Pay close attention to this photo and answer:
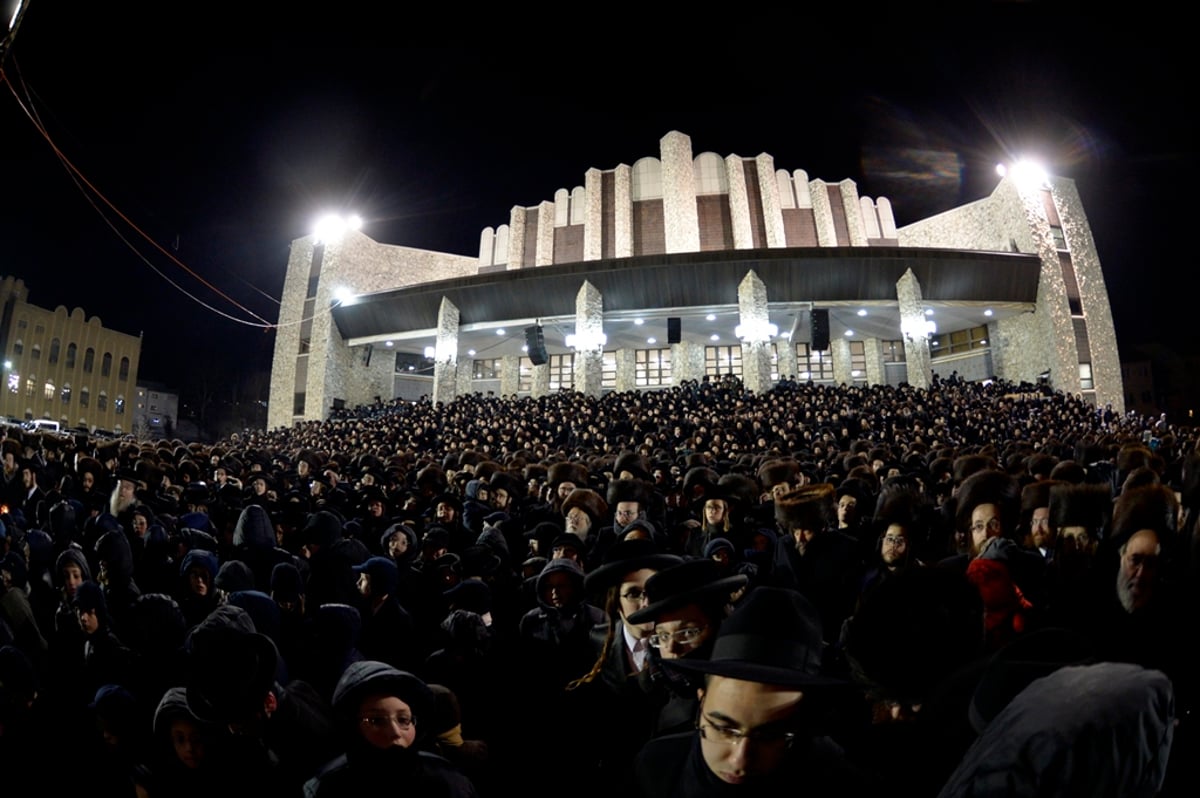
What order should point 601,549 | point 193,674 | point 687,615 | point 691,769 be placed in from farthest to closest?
1. point 601,549
2. point 193,674
3. point 687,615
4. point 691,769

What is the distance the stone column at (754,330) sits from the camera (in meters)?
25.7

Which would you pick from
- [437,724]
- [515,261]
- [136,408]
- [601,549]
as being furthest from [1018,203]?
[136,408]

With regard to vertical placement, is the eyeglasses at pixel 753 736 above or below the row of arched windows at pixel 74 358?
below

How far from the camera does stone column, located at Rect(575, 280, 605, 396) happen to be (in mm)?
27062

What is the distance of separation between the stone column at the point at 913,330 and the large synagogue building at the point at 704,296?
9 centimetres

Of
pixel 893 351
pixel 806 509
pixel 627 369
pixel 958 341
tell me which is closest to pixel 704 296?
pixel 627 369

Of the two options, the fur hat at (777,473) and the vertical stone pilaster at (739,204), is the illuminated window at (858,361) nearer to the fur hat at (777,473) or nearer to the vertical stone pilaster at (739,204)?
the vertical stone pilaster at (739,204)

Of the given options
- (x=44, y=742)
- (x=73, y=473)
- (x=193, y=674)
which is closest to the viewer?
(x=193, y=674)

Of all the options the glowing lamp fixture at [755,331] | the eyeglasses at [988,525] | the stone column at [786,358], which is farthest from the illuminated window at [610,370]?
the eyeglasses at [988,525]

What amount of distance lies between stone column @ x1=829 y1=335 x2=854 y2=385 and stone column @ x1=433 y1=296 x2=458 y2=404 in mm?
19203

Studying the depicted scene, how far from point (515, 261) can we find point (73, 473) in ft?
94.8

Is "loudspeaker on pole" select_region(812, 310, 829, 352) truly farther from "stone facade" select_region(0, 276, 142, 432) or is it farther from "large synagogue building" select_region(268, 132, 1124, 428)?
"stone facade" select_region(0, 276, 142, 432)

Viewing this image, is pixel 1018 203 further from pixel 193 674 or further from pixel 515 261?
pixel 193 674

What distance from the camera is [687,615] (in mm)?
2316
